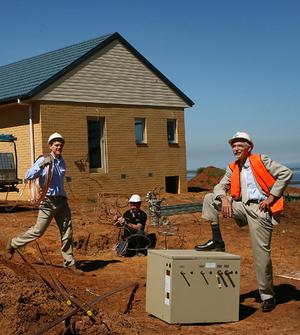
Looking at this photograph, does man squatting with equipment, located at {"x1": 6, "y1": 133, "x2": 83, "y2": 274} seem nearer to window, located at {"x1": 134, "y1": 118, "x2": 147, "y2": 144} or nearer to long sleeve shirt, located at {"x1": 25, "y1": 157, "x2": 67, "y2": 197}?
long sleeve shirt, located at {"x1": 25, "y1": 157, "x2": 67, "y2": 197}

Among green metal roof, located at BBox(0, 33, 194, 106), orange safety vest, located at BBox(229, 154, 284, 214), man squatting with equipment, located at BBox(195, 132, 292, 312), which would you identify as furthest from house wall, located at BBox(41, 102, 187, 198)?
orange safety vest, located at BBox(229, 154, 284, 214)

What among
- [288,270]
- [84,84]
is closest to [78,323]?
[288,270]

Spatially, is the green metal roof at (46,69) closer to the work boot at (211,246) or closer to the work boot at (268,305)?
the work boot at (211,246)

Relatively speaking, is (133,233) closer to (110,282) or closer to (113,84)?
(110,282)

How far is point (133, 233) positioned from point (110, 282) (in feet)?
8.68

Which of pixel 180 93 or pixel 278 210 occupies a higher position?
pixel 180 93

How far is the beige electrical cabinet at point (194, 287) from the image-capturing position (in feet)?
21.5

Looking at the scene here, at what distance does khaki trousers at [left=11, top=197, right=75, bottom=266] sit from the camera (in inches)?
355

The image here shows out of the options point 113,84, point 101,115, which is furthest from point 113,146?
point 113,84

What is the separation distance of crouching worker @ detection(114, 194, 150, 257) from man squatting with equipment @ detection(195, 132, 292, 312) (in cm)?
406

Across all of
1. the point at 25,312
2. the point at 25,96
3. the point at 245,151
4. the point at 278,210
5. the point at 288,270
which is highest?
the point at 25,96

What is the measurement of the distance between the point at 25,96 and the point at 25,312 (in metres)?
15.0

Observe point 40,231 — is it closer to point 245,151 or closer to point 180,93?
point 245,151

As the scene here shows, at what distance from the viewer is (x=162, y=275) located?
22.0 feet
